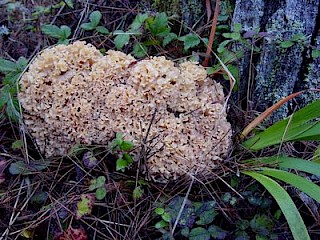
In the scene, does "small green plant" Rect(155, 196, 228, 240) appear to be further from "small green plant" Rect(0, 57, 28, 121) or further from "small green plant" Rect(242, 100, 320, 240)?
"small green plant" Rect(0, 57, 28, 121)

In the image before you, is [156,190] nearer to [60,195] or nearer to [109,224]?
[109,224]

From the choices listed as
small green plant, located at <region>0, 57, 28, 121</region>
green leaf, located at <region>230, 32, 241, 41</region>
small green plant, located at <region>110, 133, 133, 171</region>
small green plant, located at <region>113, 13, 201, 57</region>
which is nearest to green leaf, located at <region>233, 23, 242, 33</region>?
green leaf, located at <region>230, 32, 241, 41</region>

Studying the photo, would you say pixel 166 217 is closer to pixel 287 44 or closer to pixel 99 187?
pixel 99 187

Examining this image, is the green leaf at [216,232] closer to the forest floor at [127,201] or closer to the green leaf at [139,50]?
the forest floor at [127,201]

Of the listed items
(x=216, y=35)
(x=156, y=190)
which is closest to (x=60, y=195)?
(x=156, y=190)

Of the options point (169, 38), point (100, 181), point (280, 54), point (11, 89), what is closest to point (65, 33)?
point (11, 89)

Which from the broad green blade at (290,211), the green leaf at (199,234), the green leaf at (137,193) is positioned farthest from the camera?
the green leaf at (137,193)

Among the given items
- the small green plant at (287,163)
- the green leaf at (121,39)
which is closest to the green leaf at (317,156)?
the small green plant at (287,163)
